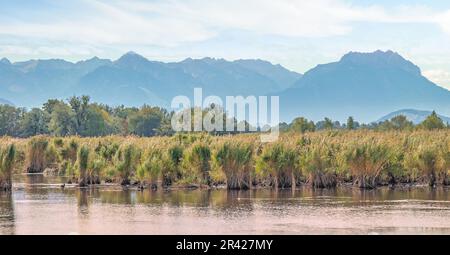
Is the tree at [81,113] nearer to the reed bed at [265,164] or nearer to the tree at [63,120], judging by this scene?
the tree at [63,120]

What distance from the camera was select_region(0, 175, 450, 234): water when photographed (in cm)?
2773

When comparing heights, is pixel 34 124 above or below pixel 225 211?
above

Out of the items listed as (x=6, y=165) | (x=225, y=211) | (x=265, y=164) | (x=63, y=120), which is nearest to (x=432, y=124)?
(x=265, y=164)

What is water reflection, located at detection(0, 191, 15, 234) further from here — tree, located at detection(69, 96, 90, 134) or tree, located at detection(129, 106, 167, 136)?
tree, located at detection(129, 106, 167, 136)

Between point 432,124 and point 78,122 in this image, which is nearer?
point 432,124

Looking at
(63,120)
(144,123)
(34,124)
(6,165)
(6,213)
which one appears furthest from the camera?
(144,123)

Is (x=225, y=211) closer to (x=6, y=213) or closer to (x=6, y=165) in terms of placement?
(x=6, y=213)

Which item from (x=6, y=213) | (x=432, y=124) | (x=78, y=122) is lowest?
(x=6, y=213)

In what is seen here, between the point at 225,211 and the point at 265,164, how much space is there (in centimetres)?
1105

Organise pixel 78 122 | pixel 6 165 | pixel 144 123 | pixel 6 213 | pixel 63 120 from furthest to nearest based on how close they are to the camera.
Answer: pixel 144 123, pixel 78 122, pixel 63 120, pixel 6 165, pixel 6 213

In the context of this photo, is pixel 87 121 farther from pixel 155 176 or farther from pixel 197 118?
pixel 155 176

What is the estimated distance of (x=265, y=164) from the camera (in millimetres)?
43438

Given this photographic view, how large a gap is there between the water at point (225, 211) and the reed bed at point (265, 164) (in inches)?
70.5
